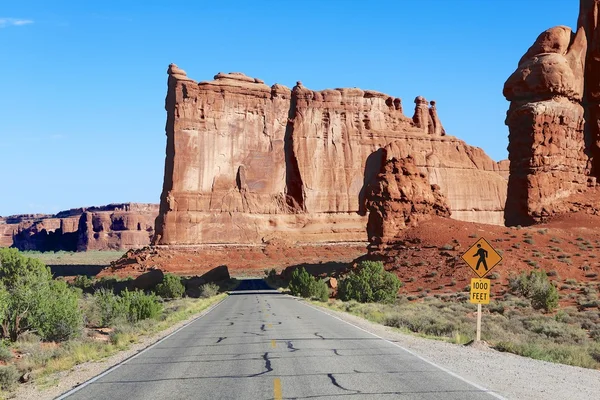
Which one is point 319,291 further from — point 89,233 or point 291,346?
point 89,233

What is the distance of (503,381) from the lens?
35.3 ft

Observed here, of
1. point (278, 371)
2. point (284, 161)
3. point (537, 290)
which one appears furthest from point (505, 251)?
point (284, 161)

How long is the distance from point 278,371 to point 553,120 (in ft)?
153

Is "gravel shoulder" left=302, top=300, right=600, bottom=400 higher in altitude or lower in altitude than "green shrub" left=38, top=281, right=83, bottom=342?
higher

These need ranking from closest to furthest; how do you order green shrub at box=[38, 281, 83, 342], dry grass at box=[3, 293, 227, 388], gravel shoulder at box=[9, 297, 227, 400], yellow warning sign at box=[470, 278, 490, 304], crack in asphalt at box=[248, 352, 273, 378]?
gravel shoulder at box=[9, 297, 227, 400]
crack in asphalt at box=[248, 352, 273, 378]
dry grass at box=[3, 293, 227, 388]
yellow warning sign at box=[470, 278, 490, 304]
green shrub at box=[38, 281, 83, 342]

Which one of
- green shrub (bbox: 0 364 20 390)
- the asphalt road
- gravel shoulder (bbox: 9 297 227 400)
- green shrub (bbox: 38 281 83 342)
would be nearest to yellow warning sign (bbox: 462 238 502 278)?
the asphalt road

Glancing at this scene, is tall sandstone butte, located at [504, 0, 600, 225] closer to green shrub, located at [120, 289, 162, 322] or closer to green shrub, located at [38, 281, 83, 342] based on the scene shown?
green shrub, located at [120, 289, 162, 322]

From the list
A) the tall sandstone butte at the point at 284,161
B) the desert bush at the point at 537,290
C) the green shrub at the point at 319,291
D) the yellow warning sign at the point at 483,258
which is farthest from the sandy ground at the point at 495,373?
the tall sandstone butte at the point at 284,161

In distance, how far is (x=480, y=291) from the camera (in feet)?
56.2

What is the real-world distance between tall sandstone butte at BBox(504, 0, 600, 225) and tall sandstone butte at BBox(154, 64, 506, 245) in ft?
124

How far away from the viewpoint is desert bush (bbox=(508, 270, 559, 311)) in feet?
98.3

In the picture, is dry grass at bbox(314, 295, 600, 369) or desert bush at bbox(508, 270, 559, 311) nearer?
dry grass at bbox(314, 295, 600, 369)

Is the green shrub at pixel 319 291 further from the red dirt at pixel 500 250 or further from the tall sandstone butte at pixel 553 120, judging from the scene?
the tall sandstone butte at pixel 553 120

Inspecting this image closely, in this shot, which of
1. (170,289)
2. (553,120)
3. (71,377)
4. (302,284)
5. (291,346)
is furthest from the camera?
(553,120)
